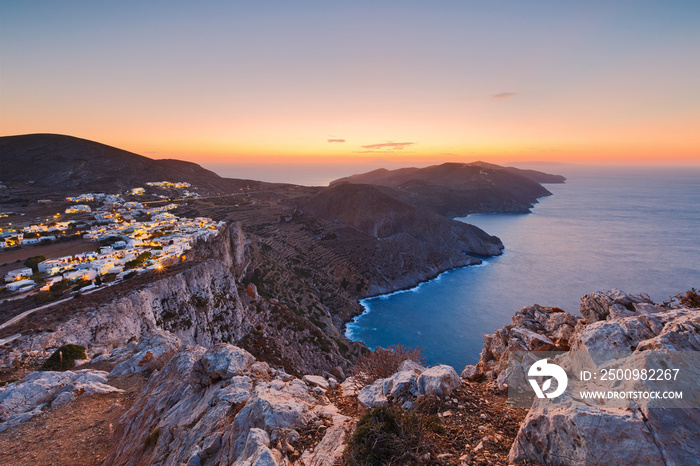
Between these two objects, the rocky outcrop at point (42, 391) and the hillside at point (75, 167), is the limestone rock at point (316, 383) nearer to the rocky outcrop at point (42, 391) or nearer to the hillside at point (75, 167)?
the rocky outcrop at point (42, 391)

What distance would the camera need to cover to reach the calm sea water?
53969 millimetres

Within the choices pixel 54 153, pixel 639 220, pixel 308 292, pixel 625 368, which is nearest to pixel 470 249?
pixel 308 292

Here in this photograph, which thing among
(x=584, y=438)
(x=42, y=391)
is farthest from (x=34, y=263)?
(x=584, y=438)

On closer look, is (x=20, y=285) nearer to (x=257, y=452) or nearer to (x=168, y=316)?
(x=168, y=316)

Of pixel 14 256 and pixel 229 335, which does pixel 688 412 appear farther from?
pixel 14 256

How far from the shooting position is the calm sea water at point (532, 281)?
177ft

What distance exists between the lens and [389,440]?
18.2ft

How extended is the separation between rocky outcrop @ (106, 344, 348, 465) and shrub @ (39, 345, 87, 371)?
728 cm

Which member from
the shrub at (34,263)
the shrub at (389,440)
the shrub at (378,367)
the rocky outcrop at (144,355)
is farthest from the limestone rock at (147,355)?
the shrub at (34,263)

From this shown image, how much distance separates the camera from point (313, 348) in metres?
34.5

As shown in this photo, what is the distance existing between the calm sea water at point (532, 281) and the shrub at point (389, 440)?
4269 cm

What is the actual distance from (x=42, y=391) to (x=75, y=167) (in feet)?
392

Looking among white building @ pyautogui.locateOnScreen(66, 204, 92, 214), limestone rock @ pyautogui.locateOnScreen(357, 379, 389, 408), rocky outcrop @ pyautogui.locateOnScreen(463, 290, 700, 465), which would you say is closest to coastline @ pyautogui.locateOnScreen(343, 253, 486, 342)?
limestone rock @ pyautogui.locateOnScreen(357, 379, 389, 408)

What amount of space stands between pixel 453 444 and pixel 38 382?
16.3 m
